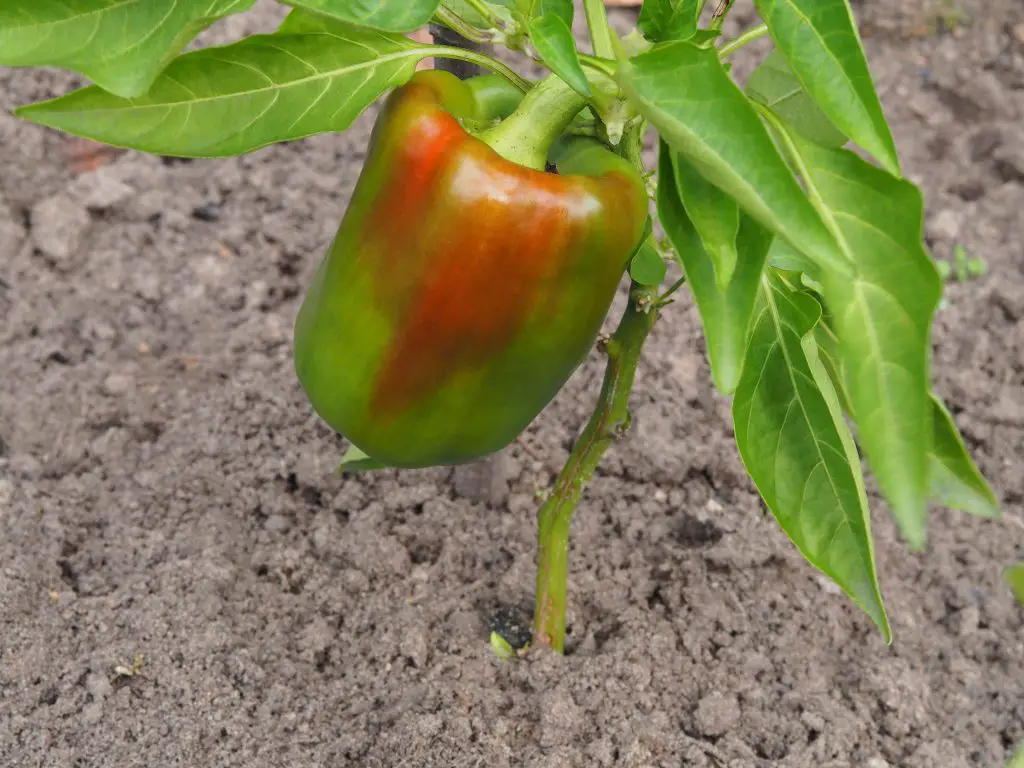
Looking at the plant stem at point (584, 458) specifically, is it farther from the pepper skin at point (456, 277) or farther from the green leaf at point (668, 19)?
the green leaf at point (668, 19)

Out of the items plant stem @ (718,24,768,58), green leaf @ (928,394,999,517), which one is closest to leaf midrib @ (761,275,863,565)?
green leaf @ (928,394,999,517)

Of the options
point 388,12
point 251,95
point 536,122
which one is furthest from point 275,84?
point 536,122

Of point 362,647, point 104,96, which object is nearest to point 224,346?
point 362,647

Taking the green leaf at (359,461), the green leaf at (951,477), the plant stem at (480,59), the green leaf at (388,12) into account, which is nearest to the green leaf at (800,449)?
the green leaf at (951,477)

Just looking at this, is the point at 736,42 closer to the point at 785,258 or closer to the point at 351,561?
the point at 785,258

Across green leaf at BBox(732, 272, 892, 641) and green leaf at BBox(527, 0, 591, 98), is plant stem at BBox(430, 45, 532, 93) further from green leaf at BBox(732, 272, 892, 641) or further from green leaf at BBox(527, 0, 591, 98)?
green leaf at BBox(732, 272, 892, 641)
